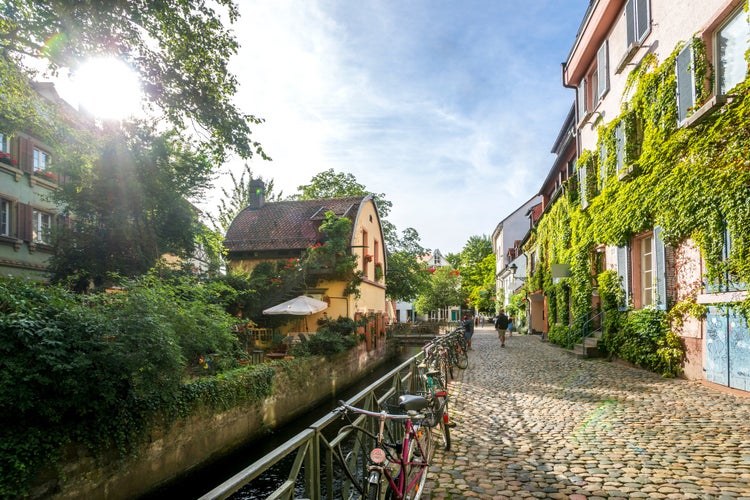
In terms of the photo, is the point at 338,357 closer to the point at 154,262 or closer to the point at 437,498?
the point at 154,262

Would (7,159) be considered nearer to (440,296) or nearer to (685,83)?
(685,83)

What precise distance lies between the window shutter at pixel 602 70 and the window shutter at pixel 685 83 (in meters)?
4.76

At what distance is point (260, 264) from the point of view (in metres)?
19.4

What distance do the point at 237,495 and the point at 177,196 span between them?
404 inches

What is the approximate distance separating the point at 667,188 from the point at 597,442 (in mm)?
5958

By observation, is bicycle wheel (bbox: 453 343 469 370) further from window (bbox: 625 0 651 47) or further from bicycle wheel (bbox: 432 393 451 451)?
window (bbox: 625 0 651 47)

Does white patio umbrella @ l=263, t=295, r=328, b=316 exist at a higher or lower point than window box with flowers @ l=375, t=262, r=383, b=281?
lower

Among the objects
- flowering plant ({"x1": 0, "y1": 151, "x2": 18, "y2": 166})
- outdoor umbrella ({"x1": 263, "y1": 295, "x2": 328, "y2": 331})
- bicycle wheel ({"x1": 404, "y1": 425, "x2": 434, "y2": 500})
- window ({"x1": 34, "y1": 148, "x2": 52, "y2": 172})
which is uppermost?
window ({"x1": 34, "y1": 148, "x2": 52, "y2": 172})

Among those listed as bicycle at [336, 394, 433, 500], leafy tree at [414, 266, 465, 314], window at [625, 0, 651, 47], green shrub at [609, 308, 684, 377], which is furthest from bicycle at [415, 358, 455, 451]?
leafy tree at [414, 266, 465, 314]

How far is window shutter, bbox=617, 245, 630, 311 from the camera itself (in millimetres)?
11328

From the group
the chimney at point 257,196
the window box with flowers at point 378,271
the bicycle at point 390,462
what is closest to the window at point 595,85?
the window box with flowers at point 378,271

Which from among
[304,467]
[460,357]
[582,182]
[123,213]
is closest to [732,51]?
[582,182]

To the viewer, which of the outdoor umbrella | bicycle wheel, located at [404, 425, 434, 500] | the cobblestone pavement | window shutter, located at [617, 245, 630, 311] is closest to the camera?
bicycle wheel, located at [404, 425, 434, 500]

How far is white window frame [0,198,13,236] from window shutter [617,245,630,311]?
19796 millimetres
